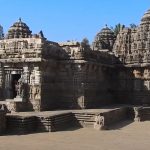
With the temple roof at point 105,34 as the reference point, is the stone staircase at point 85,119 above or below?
below

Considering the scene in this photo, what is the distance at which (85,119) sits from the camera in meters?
17.8

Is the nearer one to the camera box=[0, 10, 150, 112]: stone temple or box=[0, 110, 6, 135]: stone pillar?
box=[0, 110, 6, 135]: stone pillar

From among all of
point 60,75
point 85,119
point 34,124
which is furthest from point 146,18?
point 34,124

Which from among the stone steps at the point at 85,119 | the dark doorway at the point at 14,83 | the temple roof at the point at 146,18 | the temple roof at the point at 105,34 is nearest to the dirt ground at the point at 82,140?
the stone steps at the point at 85,119

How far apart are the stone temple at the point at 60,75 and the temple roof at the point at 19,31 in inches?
392

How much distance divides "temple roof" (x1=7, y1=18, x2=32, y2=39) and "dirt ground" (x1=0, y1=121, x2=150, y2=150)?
1808 centimetres

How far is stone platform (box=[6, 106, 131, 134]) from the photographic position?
612 inches

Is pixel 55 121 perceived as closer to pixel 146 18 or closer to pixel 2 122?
pixel 2 122

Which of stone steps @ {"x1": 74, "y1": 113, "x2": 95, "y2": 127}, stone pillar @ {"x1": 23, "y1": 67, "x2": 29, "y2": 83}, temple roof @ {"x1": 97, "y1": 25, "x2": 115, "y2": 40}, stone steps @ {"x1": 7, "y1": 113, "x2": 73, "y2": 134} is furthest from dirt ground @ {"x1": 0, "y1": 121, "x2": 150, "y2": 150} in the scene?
temple roof @ {"x1": 97, "y1": 25, "x2": 115, "y2": 40}

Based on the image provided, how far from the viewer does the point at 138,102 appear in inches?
1041

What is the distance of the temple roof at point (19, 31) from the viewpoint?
108ft

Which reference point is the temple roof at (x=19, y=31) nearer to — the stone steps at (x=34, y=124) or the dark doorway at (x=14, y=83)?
the dark doorway at (x=14, y=83)

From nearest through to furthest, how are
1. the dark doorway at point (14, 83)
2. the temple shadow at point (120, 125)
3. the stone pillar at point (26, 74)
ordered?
1. the temple shadow at point (120, 125)
2. the stone pillar at point (26, 74)
3. the dark doorway at point (14, 83)

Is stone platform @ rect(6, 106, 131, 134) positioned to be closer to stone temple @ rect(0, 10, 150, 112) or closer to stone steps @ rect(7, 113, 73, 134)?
stone steps @ rect(7, 113, 73, 134)
